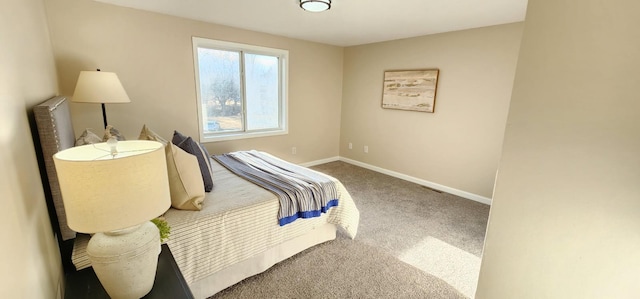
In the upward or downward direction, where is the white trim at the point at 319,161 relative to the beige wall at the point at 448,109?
downward

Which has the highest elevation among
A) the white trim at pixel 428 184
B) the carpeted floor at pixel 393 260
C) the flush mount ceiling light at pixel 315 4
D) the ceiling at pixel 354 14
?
the ceiling at pixel 354 14

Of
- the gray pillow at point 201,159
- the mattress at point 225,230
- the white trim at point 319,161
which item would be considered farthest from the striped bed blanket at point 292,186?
the white trim at point 319,161

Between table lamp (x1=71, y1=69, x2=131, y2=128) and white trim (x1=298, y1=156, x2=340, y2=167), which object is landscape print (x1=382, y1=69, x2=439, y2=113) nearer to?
white trim (x1=298, y1=156, x2=340, y2=167)

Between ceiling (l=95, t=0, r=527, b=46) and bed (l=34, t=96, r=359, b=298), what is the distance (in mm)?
1556

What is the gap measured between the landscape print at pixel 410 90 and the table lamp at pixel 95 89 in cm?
352

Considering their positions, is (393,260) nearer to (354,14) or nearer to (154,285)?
(154,285)

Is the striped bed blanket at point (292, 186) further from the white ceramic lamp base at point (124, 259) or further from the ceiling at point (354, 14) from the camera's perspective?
the ceiling at point (354, 14)

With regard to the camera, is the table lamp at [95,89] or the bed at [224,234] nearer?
the bed at [224,234]

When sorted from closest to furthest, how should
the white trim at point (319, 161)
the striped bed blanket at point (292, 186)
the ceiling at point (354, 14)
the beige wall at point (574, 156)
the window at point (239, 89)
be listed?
the beige wall at point (574, 156)
the striped bed blanket at point (292, 186)
the ceiling at point (354, 14)
the window at point (239, 89)
the white trim at point (319, 161)

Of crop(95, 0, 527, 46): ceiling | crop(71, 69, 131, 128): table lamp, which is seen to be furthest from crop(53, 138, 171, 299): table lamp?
crop(95, 0, 527, 46): ceiling

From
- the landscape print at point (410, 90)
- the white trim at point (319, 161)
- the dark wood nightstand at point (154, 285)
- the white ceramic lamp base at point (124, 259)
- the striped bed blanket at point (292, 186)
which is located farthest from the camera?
the white trim at point (319, 161)

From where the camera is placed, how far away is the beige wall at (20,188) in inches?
26.4

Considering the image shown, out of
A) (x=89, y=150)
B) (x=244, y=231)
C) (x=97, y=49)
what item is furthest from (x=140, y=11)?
(x=244, y=231)

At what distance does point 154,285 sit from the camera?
1.10m
